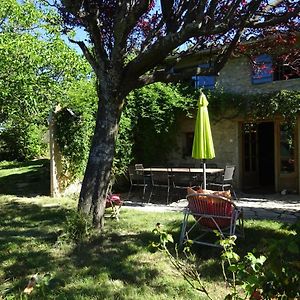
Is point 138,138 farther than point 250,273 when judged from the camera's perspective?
Yes

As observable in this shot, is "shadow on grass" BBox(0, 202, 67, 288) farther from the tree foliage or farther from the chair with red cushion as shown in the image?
the tree foliage

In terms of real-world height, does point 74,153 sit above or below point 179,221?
above

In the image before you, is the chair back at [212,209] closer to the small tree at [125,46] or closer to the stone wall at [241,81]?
the small tree at [125,46]

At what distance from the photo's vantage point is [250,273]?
A: 2.26 m

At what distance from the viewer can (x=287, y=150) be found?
12320 mm

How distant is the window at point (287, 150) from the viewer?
1214cm

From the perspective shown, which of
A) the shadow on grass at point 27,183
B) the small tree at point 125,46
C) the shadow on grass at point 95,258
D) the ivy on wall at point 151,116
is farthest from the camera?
the shadow on grass at point 27,183

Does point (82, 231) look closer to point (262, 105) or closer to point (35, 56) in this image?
point (35, 56)

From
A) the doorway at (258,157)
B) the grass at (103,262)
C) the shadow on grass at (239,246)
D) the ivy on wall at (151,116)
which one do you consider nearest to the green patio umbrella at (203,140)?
the grass at (103,262)

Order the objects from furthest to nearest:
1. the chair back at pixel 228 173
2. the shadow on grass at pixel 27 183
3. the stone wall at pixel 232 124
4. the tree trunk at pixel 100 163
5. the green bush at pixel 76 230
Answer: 1. the stone wall at pixel 232 124
2. the shadow on grass at pixel 27 183
3. the chair back at pixel 228 173
4. the tree trunk at pixel 100 163
5. the green bush at pixel 76 230

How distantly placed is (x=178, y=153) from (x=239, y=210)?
326 inches

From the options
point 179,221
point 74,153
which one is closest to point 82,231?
point 179,221

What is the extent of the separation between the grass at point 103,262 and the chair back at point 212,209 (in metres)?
0.40

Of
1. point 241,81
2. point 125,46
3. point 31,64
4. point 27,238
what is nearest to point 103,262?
point 27,238
